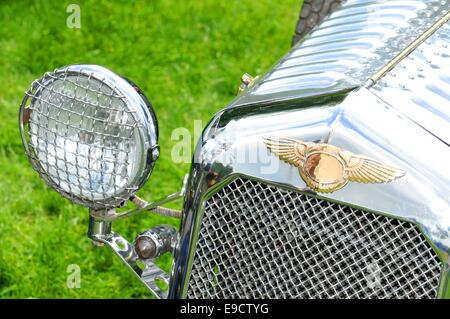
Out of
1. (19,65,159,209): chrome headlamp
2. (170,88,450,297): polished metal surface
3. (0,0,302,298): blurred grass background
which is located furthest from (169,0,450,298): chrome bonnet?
(0,0,302,298): blurred grass background

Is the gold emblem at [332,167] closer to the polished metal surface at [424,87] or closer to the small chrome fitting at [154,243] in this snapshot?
the polished metal surface at [424,87]

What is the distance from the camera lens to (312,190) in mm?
1628

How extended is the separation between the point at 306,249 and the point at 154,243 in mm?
420

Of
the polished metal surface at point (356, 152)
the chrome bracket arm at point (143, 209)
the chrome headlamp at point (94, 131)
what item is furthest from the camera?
the chrome bracket arm at point (143, 209)

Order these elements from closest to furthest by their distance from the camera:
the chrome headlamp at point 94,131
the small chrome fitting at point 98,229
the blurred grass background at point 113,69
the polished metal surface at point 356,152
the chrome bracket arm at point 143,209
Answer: the polished metal surface at point 356,152
the chrome headlamp at point 94,131
the chrome bracket arm at point 143,209
the small chrome fitting at point 98,229
the blurred grass background at point 113,69

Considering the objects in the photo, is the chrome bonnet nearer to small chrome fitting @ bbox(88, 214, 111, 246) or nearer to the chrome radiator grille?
the chrome radiator grille

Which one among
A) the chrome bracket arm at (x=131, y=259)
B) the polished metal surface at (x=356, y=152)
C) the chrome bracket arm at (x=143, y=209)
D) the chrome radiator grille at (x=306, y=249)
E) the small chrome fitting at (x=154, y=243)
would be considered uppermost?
the polished metal surface at (x=356, y=152)

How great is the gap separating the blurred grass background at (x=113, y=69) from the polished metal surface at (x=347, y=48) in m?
1.14

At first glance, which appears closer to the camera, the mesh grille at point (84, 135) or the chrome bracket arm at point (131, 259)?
the mesh grille at point (84, 135)

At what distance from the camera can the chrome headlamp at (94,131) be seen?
178 centimetres

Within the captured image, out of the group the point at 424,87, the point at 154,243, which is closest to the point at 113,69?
the point at 154,243

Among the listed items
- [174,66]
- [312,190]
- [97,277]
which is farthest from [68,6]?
[312,190]

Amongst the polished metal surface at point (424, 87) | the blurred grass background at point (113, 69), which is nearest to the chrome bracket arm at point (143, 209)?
the polished metal surface at point (424, 87)
